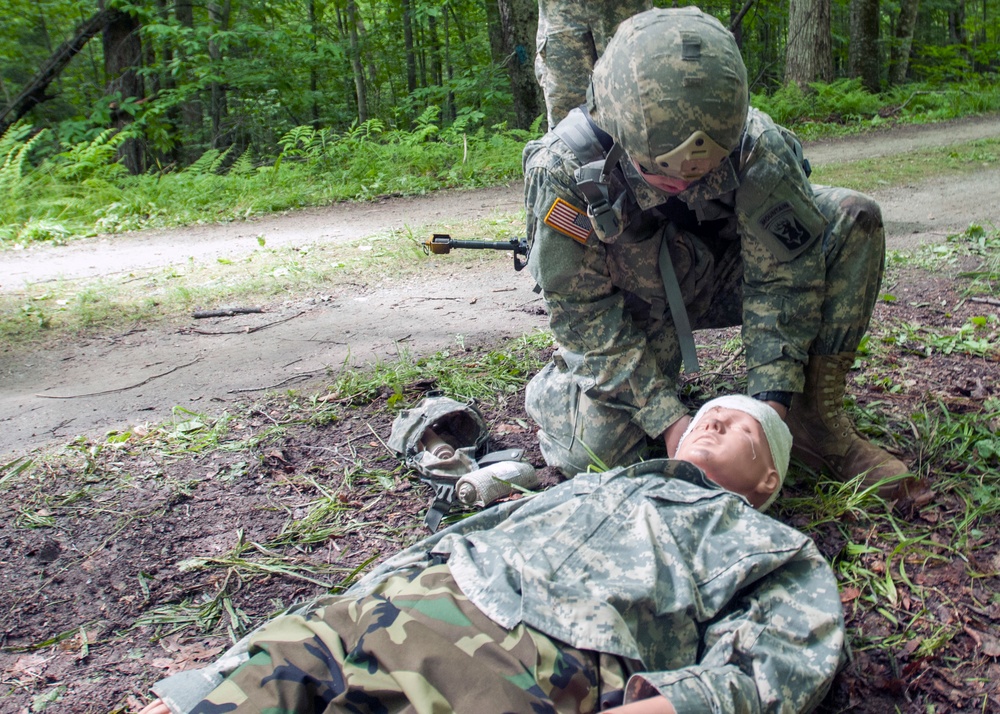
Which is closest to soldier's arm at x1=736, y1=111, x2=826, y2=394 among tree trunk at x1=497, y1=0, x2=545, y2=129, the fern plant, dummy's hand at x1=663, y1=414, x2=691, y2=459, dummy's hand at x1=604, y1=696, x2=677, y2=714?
dummy's hand at x1=663, y1=414, x2=691, y2=459

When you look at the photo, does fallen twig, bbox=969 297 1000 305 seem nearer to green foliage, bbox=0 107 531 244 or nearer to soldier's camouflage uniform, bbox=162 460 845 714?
soldier's camouflage uniform, bbox=162 460 845 714

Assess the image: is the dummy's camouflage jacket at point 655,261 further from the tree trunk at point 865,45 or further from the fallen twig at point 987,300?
the tree trunk at point 865,45

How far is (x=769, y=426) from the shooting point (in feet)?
7.33

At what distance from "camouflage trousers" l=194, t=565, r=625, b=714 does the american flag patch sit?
1.30m

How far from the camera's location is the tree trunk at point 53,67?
1004cm

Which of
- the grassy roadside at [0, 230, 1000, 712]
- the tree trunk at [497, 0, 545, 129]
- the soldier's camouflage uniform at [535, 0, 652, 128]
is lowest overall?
the grassy roadside at [0, 230, 1000, 712]

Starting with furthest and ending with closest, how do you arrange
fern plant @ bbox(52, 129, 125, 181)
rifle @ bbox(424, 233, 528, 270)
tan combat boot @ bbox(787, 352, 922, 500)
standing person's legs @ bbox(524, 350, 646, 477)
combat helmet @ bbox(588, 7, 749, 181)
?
fern plant @ bbox(52, 129, 125, 181)
rifle @ bbox(424, 233, 528, 270)
standing person's legs @ bbox(524, 350, 646, 477)
tan combat boot @ bbox(787, 352, 922, 500)
combat helmet @ bbox(588, 7, 749, 181)

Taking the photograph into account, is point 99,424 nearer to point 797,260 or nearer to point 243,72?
point 797,260

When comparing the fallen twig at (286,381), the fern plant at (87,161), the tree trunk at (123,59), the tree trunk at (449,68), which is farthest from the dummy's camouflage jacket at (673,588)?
the tree trunk at (449,68)

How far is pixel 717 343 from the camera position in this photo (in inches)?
150

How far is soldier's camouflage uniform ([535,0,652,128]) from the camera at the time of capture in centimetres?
445

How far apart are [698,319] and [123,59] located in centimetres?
990

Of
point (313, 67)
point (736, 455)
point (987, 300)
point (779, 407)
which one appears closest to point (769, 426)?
point (736, 455)

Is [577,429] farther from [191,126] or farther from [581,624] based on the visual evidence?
[191,126]
